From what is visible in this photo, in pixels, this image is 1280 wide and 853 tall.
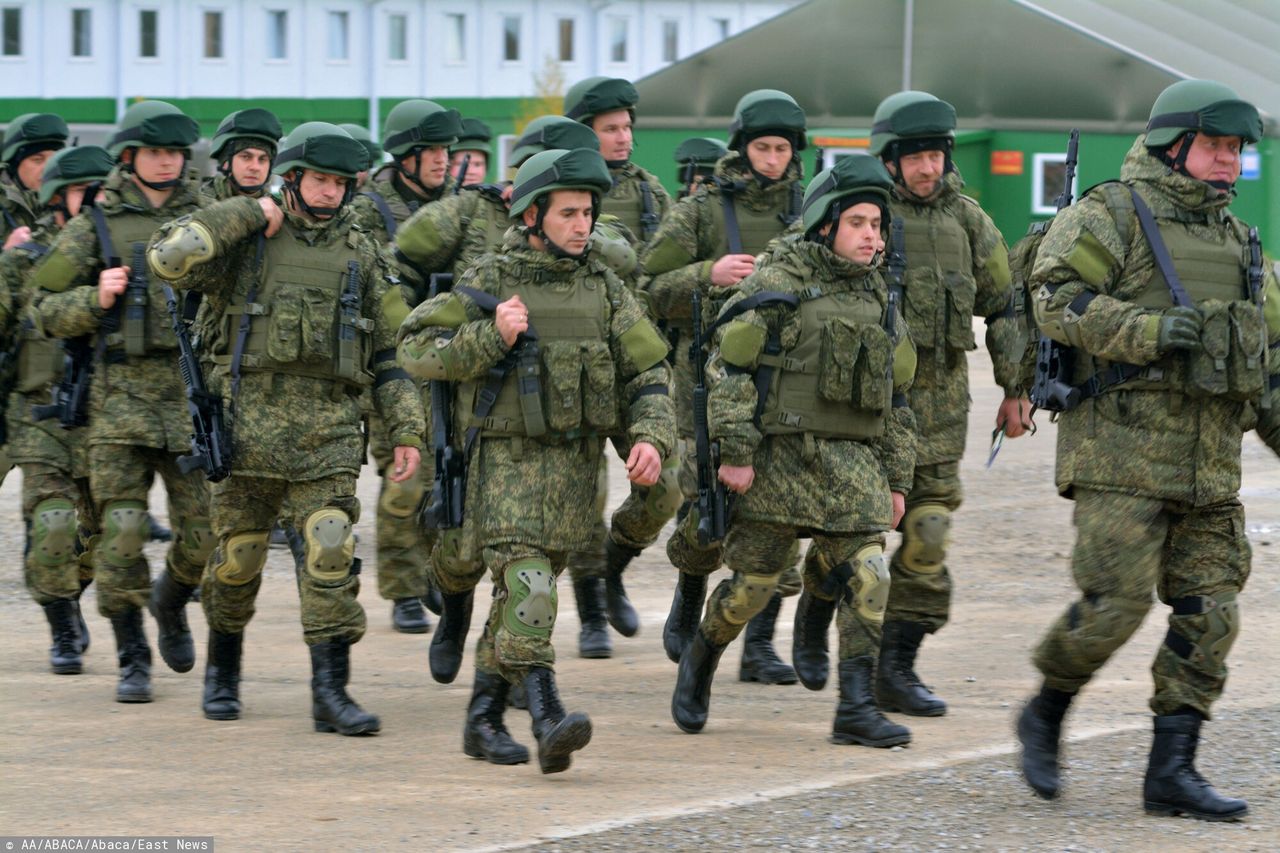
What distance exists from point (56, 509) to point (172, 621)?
798 millimetres

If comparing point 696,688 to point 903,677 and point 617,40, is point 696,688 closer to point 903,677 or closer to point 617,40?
point 903,677

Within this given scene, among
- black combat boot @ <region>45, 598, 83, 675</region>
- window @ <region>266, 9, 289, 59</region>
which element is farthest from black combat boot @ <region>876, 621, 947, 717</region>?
window @ <region>266, 9, 289, 59</region>

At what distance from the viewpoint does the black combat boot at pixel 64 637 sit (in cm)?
880

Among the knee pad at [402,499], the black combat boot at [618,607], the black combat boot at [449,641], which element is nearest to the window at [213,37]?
the knee pad at [402,499]

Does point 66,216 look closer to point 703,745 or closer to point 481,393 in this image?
point 481,393

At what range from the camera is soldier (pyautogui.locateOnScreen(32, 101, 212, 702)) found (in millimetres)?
8211

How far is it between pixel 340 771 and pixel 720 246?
307 cm

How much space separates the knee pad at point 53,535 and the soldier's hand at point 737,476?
10.5 ft

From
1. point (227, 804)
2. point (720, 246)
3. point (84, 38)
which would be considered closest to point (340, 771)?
point (227, 804)

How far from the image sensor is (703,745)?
739 cm

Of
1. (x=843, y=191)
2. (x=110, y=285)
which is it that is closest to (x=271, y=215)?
(x=110, y=285)

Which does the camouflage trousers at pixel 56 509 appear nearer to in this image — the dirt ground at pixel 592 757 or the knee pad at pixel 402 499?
the dirt ground at pixel 592 757

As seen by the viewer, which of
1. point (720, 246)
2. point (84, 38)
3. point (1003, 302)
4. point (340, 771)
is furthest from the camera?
point (84, 38)

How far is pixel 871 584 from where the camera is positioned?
23.3 ft
